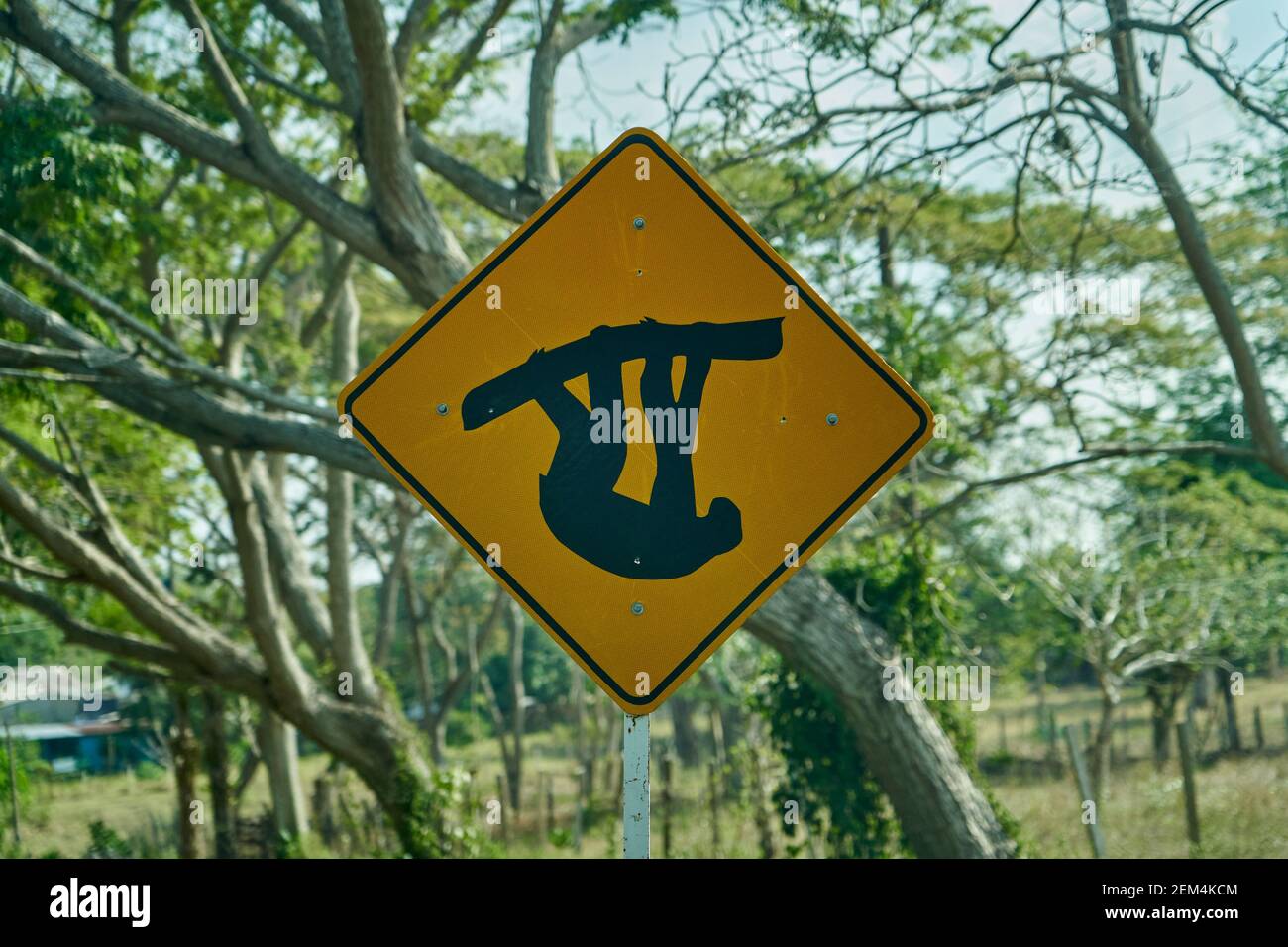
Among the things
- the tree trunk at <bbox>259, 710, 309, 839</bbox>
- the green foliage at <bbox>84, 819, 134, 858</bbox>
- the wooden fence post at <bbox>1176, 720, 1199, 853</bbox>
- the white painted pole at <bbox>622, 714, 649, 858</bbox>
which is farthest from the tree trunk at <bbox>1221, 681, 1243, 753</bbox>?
the white painted pole at <bbox>622, 714, 649, 858</bbox>

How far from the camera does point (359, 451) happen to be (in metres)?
6.94

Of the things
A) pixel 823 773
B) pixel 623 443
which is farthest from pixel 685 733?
pixel 623 443

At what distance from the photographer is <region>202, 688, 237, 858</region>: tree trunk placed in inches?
522

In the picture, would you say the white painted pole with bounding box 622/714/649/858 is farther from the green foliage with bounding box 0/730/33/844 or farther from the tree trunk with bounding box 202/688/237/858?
the green foliage with bounding box 0/730/33/844

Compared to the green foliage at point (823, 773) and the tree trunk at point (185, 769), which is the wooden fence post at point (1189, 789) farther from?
the tree trunk at point (185, 769)

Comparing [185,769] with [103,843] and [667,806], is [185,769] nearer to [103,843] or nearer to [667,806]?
[103,843]

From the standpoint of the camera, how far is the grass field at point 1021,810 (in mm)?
11375

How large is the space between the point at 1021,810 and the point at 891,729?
760 cm

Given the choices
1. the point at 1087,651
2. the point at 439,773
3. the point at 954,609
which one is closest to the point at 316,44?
the point at 439,773

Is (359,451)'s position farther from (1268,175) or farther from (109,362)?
(1268,175)

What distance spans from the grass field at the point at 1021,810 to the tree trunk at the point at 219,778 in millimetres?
940

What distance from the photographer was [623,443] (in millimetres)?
2648

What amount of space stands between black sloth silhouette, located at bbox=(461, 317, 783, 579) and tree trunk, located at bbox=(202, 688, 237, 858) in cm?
1165

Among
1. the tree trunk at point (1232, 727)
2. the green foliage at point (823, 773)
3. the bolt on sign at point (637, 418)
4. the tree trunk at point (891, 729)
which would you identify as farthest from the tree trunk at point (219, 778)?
the tree trunk at point (1232, 727)
